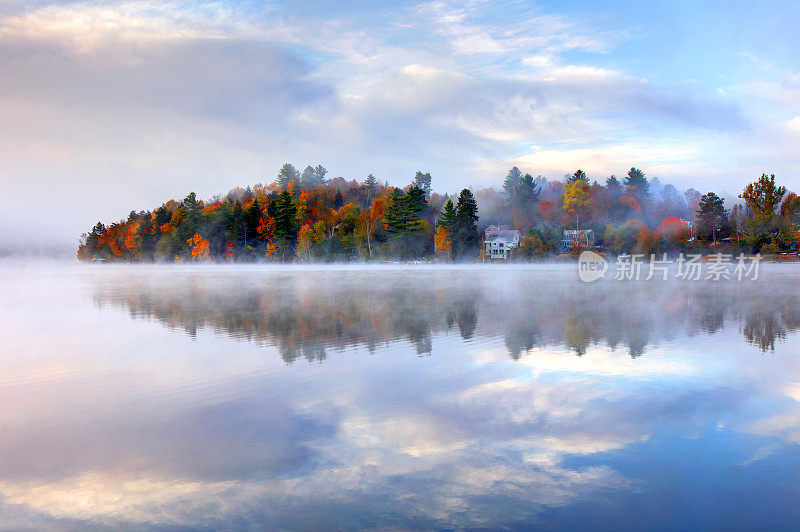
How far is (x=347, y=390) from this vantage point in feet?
32.1

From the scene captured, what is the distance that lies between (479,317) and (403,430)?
41.3ft

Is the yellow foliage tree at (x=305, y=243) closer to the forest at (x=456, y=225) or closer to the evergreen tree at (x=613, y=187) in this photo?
the forest at (x=456, y=225)

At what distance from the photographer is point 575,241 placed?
11012 cm

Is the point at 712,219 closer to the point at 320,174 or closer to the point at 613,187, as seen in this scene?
the point at 613,187

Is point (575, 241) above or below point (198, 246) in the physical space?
below

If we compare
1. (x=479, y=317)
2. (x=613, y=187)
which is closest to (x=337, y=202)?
(x=613, y=187)

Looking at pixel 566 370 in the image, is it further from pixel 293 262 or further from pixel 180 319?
pixel 293 262

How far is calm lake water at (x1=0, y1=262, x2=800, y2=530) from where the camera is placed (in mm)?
5602

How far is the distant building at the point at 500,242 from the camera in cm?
11114

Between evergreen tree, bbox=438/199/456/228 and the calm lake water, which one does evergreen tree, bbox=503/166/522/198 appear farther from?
the calm lake water

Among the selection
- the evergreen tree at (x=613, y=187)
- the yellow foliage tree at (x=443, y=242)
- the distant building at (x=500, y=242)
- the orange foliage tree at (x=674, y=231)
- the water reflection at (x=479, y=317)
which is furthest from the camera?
the evergreen tree at (x=613, y=187)

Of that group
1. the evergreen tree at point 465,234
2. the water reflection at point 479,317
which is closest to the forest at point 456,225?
the evergreen tree at point 465,234

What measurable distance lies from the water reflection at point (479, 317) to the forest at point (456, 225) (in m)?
71.4

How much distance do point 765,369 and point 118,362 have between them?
44.3ft
